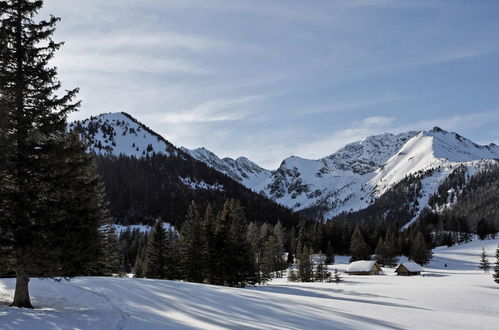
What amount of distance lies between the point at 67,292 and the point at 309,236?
10571 centimetres

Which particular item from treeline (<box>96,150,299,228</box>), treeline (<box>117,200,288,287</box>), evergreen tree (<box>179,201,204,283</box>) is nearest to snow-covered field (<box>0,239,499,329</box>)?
treeline (<box>117,200,288,287</box>)

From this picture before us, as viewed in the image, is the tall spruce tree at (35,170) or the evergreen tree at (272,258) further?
the evergreen tree at (272,258)

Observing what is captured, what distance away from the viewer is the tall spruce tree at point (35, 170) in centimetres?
1584

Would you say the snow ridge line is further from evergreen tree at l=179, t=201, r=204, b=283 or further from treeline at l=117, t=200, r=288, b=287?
evergreen tree at l=179, t=201, r=204, b=283

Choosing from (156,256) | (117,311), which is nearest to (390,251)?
(156,256)

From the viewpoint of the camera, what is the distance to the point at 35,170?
1661 cm

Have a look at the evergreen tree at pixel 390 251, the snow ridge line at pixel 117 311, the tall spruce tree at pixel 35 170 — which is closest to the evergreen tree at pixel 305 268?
the evergreen tree at pixel 390 251

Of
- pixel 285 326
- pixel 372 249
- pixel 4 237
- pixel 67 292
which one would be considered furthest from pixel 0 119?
pixel 372 249

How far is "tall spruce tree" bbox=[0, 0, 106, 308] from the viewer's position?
15.8m

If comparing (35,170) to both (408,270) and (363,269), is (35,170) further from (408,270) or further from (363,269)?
(408,270)

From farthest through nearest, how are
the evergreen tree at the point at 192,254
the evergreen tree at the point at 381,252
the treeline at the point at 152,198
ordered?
the treeline at the point at 152,198
the evergreen tree at the point at 381,252
the evergreen tree at the point at 192,254

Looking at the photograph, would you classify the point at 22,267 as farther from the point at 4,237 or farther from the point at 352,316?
the point at 352,316

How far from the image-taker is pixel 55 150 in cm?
1683

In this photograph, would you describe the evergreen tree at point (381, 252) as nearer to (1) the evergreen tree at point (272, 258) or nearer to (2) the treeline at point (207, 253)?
(1) the evergreen tree at point (272, 258)
